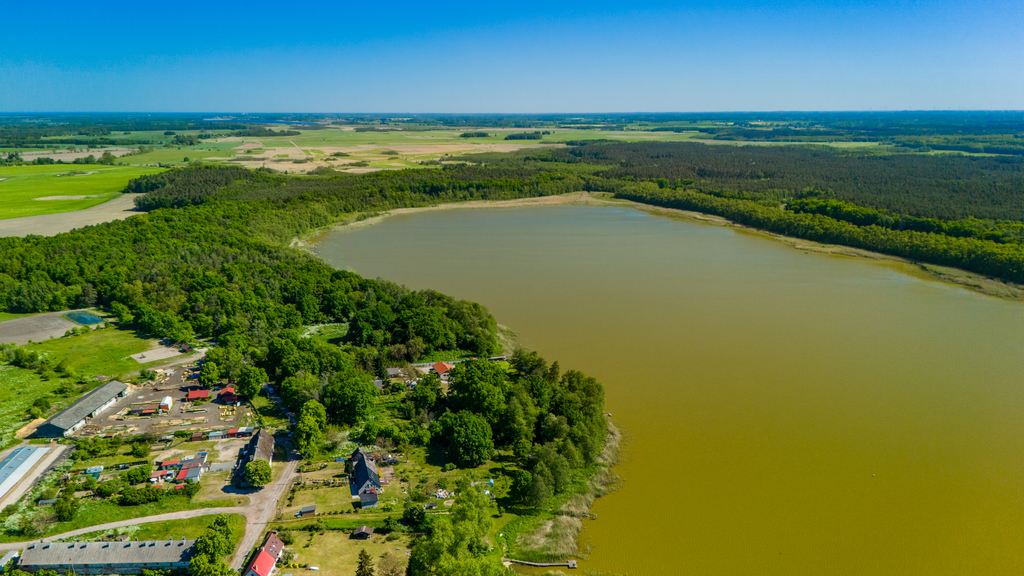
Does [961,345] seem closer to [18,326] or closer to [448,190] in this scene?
[18,326]

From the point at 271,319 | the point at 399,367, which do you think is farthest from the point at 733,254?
the point at 271,319

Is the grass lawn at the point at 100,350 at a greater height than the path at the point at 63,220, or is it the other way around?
the path at the point at 63,220

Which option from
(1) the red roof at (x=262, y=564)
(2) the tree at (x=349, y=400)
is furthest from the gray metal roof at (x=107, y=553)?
(2) the tree at (x=349, y=400)

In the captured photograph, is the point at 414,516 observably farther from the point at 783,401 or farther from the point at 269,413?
the point at 783,401

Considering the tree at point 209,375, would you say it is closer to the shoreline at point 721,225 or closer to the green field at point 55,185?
the shoreline at point 721,225

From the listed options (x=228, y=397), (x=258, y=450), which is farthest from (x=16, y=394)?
(x=258, y=450)

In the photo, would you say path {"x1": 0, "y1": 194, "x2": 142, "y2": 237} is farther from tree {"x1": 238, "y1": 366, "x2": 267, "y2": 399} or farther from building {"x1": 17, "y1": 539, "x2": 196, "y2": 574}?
building {"x1": 17, "y1": 539, "x2": 196, "y2": 574}
